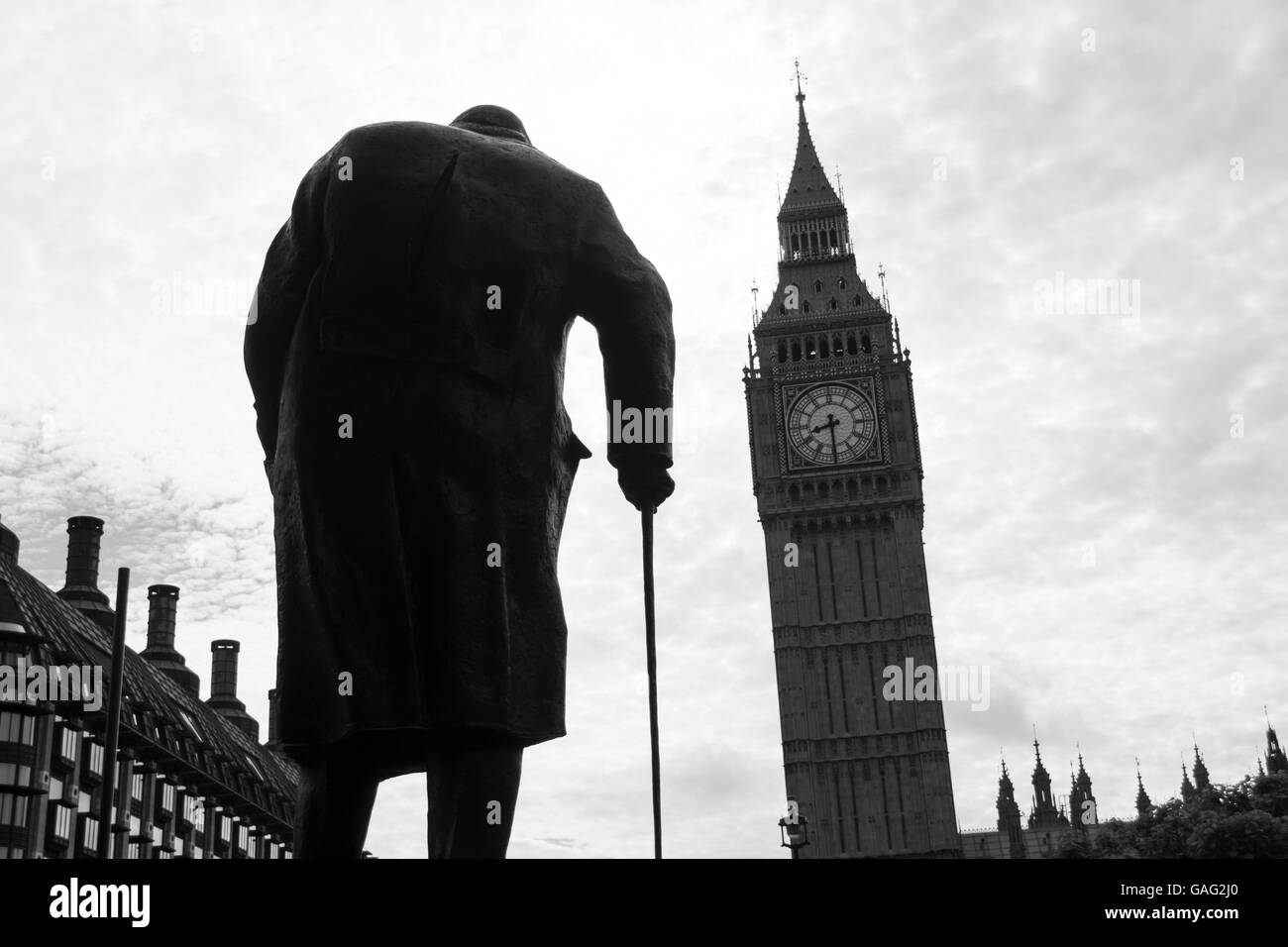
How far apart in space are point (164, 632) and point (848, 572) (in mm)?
40683

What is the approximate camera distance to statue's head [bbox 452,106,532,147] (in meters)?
5.92

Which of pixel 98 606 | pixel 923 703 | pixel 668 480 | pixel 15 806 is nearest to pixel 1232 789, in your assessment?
pixel 923 703

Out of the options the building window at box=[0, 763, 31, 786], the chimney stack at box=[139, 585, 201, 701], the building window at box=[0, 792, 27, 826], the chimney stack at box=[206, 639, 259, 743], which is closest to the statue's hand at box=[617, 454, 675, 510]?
the building window at box=[0, 763, 31, 786]

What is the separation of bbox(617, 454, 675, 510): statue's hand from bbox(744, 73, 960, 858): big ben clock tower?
69170 mm

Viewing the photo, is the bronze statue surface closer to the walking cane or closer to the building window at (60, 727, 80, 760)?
the walking cane

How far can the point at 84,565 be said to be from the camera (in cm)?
7538

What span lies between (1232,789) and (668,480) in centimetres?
4264

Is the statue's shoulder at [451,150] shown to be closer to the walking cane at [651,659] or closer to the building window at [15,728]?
the walking cane at [651,659]

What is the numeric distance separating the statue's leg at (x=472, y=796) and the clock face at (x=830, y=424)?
7320 cm

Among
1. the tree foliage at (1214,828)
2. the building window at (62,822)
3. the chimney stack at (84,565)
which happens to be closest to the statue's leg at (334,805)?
the tree foliage at (1214,828)

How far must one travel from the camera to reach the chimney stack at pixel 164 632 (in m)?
85.2

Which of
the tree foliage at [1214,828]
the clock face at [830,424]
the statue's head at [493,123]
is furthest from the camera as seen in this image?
the clock face at [830,424]

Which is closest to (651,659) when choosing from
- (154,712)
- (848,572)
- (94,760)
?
(94,760)
